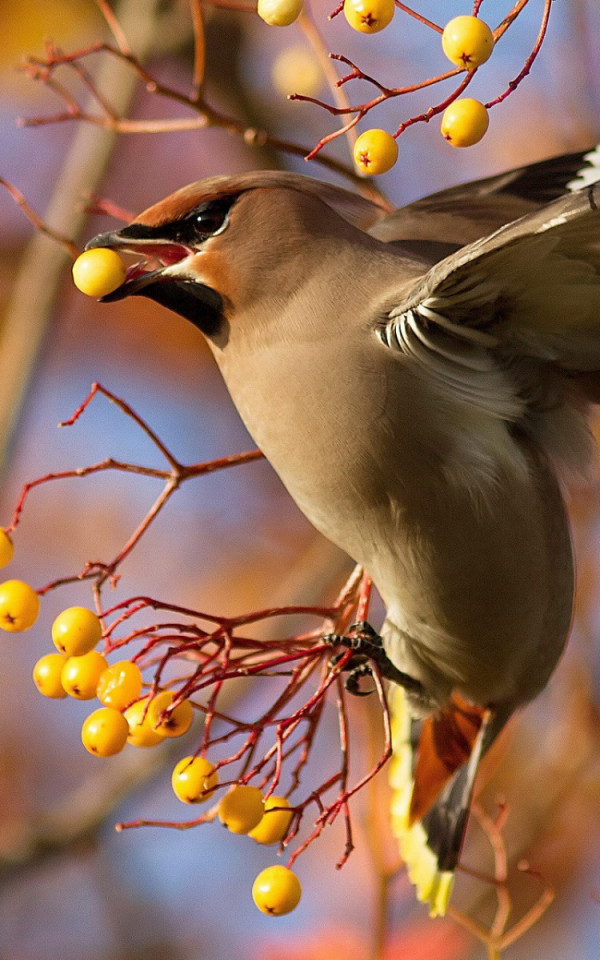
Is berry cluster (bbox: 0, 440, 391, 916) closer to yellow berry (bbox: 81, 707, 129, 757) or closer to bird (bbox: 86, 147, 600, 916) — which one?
yellow berry (bbox: 81, 707, 129, 757)

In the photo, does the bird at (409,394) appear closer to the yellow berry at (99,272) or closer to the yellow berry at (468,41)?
the yellow berry at (99,272)

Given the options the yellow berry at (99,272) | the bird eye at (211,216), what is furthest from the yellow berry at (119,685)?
the bird eye at (211,216)

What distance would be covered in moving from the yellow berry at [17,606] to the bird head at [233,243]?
642mm

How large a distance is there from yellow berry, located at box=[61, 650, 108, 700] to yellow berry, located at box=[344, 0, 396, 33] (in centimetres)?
112

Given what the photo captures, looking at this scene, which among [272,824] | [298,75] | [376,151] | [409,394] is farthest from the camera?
[298,75]

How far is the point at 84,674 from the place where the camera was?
2191mm

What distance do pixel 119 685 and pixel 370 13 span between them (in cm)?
117

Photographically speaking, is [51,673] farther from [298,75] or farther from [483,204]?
[298,75]

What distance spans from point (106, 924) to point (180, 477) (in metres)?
3.45

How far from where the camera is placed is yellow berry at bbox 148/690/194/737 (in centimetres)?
220

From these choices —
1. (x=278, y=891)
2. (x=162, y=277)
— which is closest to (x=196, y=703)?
(x=278, y=891)

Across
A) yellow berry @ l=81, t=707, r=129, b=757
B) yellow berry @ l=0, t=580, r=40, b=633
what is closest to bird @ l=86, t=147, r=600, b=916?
yellow berry @ l=81, t=707, r=129, b=757

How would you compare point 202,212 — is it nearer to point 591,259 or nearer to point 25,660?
point 591,259

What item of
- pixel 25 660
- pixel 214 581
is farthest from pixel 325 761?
pixel 25 660
